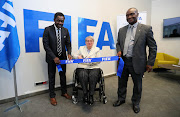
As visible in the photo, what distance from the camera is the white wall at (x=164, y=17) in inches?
195

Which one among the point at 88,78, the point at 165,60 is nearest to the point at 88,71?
the point at 88,78

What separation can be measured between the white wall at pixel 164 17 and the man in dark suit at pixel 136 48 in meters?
4.31

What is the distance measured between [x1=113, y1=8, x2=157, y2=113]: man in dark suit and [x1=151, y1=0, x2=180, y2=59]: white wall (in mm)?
4314

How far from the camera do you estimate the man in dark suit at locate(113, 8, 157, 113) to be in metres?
1.73

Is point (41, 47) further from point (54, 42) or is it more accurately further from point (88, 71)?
point (88, 71)

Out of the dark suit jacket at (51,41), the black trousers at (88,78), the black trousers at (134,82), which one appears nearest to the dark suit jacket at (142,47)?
the black trousers at (134,82)

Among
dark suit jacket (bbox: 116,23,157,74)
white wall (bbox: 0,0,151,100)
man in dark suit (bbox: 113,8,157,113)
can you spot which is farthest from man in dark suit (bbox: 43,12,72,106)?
dark suit jacket (bbox: 116,23,157,74)

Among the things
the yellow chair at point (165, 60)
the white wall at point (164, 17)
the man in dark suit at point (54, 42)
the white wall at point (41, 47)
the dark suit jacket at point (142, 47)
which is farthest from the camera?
the white wall at point (164, 17)

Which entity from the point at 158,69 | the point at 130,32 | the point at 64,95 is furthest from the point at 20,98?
the point at 158,69

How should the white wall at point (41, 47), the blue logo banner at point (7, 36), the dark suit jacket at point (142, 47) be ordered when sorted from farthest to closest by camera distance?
the white wall at point (41, 47) → the blue logo banner at point (7, 36) → the dark suit jacket at point (142, 47)

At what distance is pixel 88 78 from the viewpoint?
203 centimetres

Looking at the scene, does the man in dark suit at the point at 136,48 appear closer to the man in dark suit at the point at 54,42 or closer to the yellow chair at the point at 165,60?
the man in dark suit at the point at 54,42

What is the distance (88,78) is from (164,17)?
5226mm

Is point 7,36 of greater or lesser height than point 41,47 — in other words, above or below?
above
